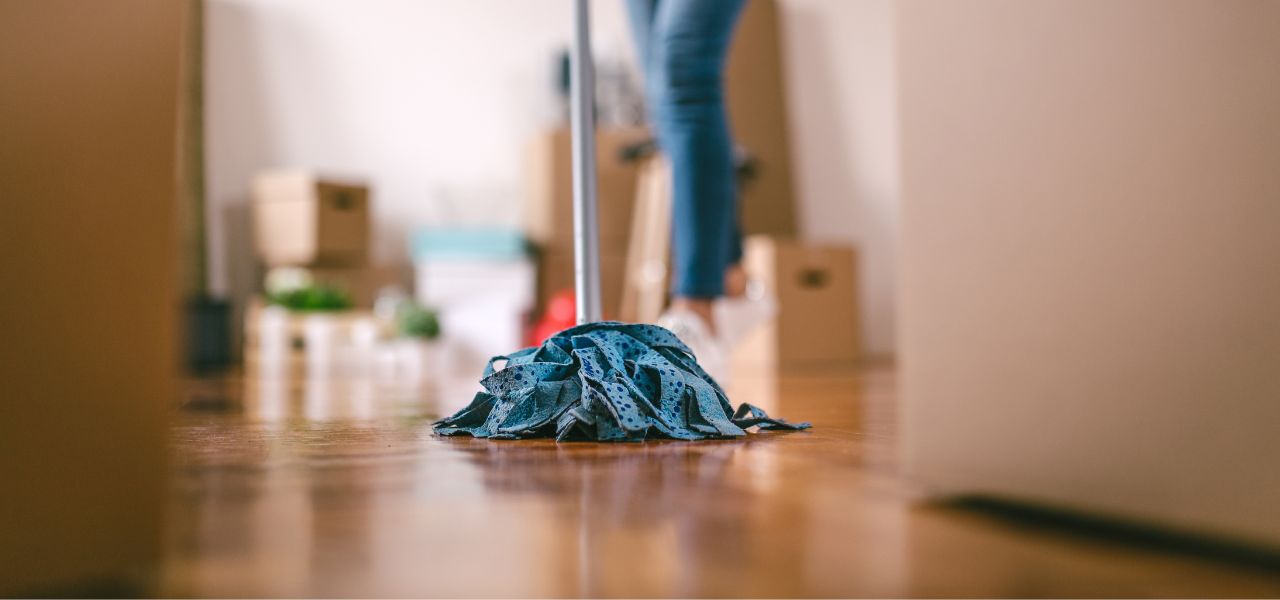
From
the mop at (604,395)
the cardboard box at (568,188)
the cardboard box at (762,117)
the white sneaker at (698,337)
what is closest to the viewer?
the mop at (604,395)

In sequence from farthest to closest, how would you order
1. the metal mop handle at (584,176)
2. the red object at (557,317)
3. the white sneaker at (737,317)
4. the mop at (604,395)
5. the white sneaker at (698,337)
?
1. the red object at (557,317)
2. the white sneaker at (737,317)
3. the white sneaker at (698,337)
4. the metal mop handle at (584,176)
5. the mop at (604,395)

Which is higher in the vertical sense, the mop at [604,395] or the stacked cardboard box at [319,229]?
the stacked cardboard box at [319,229]

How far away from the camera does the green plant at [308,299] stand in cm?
265

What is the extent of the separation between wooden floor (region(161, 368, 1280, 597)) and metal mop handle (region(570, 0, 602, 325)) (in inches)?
11.3

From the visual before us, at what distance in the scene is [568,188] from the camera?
3.03 m

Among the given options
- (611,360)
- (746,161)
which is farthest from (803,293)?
(611,360)

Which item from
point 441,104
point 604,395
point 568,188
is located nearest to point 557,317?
point 568,188

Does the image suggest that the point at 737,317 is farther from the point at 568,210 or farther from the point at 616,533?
the point at 568,210

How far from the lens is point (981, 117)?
42 cm

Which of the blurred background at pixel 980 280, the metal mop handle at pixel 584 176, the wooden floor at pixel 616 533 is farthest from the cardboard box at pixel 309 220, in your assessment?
the wooden floor at pixel 616 533

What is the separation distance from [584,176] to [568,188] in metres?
2.10

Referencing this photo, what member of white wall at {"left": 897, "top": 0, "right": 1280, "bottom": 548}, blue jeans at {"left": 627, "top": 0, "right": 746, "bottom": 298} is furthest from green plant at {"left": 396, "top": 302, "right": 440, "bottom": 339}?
white wall at {"left": 897, "top": 0, "right": 1280, "bottom": 548}

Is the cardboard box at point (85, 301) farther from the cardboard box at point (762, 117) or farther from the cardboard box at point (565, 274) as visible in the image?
the cardboard box at point (762, 117)

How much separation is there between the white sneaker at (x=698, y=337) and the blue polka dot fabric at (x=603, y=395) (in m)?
0.36
